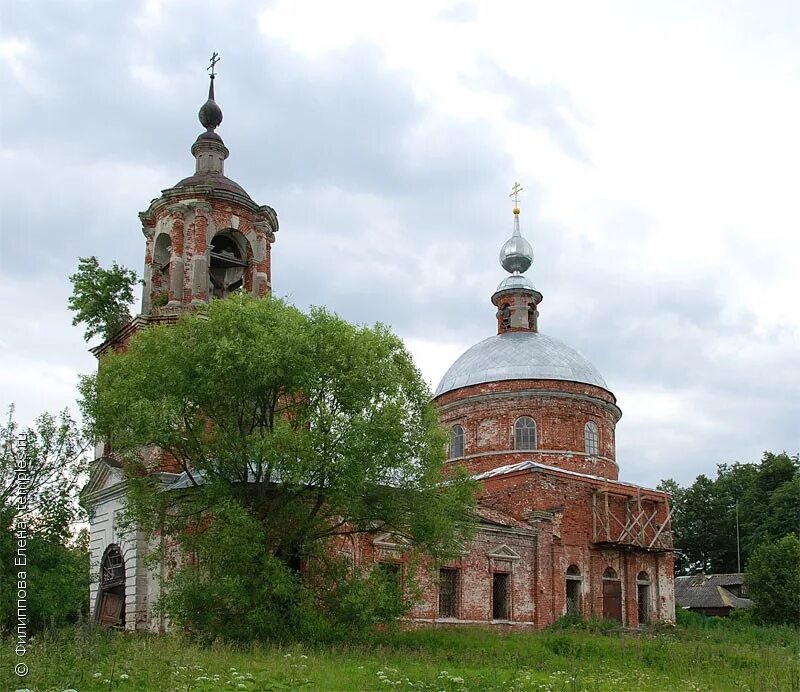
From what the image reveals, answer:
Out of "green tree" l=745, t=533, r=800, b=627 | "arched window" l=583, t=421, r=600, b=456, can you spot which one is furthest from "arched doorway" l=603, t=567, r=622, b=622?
"green tree" l=745, t=533, r=800, b=627

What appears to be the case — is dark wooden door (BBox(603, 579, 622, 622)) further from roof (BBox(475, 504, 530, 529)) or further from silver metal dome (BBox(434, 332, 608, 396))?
silver metal dome (BBox(434, 332, 608, 396))

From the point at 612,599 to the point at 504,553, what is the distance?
5.28 meters

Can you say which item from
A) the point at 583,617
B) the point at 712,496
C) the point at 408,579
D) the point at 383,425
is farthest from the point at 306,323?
the point at 712,496

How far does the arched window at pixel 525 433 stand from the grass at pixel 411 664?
10127mm

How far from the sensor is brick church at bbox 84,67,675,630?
2123 cm

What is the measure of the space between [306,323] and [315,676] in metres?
6.96

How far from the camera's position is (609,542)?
26.9 meters

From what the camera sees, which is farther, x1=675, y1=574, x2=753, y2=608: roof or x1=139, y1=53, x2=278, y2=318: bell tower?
x1=675, y1=574, x2=753, y2=608: roof

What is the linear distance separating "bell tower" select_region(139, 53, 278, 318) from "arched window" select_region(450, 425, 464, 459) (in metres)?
11.3

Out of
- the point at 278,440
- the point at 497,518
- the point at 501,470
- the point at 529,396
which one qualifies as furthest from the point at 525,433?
the point at 278,440

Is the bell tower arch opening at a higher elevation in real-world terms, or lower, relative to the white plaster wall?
higher

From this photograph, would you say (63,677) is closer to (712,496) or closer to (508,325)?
(508,325)

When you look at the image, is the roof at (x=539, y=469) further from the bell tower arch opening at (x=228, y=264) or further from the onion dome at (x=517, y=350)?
the bell tower arch opening at (x=228, y=264)

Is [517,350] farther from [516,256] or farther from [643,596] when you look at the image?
[643,596]
